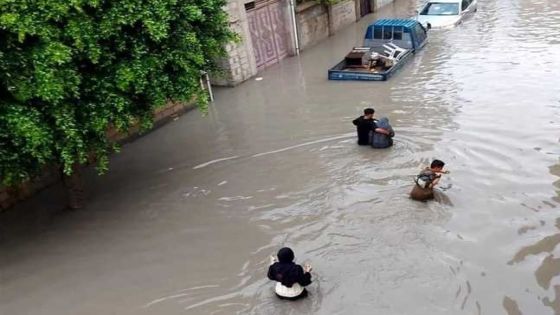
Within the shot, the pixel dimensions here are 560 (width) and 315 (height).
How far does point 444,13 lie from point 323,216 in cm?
1557

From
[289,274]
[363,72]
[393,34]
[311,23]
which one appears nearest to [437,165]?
[289,274]

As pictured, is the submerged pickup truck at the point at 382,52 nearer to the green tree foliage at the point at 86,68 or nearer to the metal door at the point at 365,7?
the green tree foliage at the point at 86,68

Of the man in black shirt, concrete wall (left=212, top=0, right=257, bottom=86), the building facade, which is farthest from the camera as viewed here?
the building facade

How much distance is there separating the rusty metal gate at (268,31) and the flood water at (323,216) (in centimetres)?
426

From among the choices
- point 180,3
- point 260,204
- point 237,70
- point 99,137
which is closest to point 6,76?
point 99,137

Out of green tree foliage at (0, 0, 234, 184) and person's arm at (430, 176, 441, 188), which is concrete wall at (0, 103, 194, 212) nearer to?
green tree foliage at (0, 0, 234, 184)

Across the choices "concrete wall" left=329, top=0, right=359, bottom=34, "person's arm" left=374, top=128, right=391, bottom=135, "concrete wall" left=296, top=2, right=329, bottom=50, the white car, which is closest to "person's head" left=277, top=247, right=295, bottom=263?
"person's arm" left=374, top=128, right=391, bottom=135

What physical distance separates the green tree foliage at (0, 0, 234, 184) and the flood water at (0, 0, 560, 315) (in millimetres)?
1610

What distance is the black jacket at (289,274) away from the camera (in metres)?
6.46

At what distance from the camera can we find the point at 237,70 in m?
16.6

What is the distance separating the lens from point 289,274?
21.2 feet

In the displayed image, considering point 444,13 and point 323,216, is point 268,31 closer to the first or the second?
point 444,13

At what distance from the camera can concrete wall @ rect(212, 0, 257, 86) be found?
15960 millimetres

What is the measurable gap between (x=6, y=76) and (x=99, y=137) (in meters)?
1.73
